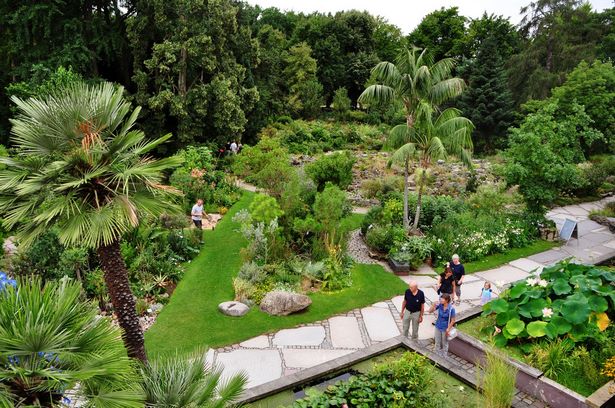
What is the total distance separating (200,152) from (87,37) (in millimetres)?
10242

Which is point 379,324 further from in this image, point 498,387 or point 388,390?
point 498,387

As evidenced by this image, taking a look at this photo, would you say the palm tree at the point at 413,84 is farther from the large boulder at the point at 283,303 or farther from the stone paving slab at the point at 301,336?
the stone paving slab at the point at 301,336

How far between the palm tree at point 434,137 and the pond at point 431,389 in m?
7.15

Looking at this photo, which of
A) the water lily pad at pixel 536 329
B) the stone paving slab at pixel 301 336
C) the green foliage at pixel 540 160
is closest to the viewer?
the water lily pad at pixel 536 329

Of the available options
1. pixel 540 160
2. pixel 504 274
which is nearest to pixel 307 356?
pixel 504 274

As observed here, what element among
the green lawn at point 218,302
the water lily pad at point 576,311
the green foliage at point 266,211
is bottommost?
the green lawn at point 218,302

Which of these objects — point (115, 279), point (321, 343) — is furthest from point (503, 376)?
point (115, 279)

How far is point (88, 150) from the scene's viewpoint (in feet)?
18.6

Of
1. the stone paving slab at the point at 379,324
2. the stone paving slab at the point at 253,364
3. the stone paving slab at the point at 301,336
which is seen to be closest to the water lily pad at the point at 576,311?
the stone paving slab at the point at 379,324

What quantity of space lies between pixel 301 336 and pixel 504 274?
704 cm

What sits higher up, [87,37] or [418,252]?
[87,37]

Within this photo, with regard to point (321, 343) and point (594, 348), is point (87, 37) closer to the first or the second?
point (321, 343)

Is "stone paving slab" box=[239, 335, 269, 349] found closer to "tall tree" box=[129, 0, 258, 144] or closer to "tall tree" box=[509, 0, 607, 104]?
"tall tree" box=[129, 0, 258, 144]

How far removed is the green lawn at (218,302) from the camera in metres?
9.60
